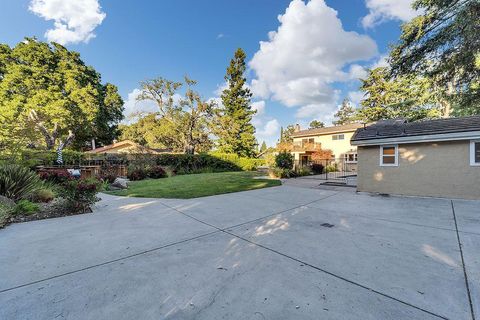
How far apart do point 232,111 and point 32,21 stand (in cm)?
2125

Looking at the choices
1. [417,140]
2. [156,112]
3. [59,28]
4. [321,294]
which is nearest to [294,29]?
[417,140]

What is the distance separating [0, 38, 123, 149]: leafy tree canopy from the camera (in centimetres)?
1936

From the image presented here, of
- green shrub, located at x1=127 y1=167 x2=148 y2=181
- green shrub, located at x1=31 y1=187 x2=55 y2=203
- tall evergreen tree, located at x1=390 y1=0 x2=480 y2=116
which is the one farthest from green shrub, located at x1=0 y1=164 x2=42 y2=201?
tall evergreen tree, located at x1=390 y1=0 x2=480 y2=116

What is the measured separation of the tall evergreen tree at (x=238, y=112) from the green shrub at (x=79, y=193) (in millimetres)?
22534

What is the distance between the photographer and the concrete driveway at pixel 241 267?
6.48ft

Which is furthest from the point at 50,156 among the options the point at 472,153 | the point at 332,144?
the point at 332,144

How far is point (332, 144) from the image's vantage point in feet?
88.1

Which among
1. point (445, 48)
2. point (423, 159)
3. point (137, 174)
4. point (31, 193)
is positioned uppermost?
point (445, 48)

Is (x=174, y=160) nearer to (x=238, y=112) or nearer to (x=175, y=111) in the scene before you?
(x=175, y=111)

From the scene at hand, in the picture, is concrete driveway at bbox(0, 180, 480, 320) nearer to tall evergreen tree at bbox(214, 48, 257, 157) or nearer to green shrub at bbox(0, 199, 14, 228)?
green shrub at bbox(0, 199, 14, 228)

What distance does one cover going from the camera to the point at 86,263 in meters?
2.86

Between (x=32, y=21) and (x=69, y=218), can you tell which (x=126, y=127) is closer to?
(x=32, y=21)

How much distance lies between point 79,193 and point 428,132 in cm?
1213

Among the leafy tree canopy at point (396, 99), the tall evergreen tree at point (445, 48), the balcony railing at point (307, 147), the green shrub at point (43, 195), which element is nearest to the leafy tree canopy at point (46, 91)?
the green shrub at point (43, 195)
